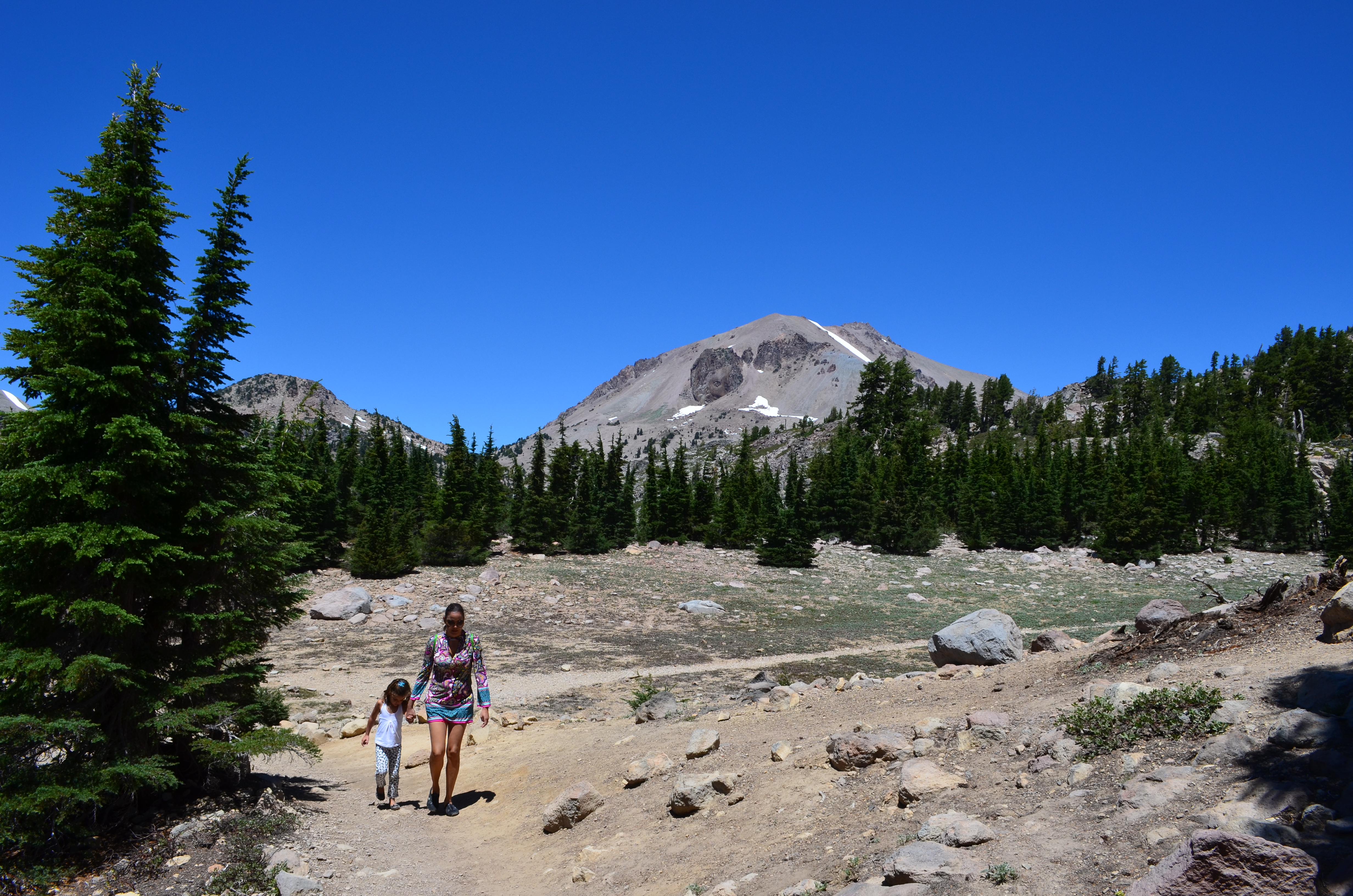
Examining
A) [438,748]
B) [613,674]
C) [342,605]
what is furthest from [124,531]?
[342,605]

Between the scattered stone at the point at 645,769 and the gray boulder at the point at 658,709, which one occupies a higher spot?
the scattered stone at the point at 645,769

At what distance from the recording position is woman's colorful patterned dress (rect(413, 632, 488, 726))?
306 inches

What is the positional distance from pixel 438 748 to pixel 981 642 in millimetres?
9220

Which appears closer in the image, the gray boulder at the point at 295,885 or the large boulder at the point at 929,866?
the large boulder at the point at 929,866

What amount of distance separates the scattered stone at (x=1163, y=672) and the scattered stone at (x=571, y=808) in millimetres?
5568

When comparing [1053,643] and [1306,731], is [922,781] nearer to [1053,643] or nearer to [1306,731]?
[1306,731]

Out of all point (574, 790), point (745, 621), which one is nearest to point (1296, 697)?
point (574, 790)

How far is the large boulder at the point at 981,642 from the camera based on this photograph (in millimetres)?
12508

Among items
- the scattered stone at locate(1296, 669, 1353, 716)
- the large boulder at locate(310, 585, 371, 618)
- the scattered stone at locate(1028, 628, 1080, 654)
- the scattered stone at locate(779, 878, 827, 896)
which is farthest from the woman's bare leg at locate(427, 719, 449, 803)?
the large boulder at locate(310, 585, 371, 618)

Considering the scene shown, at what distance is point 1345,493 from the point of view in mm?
66625

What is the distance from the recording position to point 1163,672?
7.28m

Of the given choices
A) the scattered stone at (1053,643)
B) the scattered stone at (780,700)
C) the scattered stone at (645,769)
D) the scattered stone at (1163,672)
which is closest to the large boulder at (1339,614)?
the scattered stone at (1163,672)

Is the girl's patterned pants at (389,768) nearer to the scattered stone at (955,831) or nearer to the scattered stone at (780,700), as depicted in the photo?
the scattered stone at (780,700)

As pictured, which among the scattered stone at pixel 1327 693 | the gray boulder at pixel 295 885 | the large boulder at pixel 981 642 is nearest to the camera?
the scattered stone at pixel 1327 693
